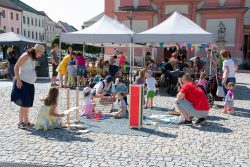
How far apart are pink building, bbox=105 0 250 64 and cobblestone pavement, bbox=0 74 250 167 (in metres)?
22.8

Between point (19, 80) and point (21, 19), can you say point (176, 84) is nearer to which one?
point (19, 80)

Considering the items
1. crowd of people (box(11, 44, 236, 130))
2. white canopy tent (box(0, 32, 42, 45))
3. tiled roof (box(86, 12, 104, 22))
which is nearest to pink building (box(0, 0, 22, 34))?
tiled roof (box(86, 12, 104, 22))

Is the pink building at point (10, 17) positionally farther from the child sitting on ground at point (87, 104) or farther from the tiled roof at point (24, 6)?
the child sitting on ground at point (87, 104)

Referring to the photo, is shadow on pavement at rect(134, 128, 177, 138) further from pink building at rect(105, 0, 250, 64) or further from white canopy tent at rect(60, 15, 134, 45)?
pink building at rect(105, 0, 250, 64)

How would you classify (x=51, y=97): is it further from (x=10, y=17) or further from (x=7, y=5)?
(x=10, y=17)

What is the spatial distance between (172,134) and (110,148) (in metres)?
1.53

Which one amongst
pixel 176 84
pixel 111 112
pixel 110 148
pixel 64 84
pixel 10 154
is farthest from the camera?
pixel 64 84

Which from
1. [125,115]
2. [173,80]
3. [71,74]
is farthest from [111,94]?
[71,74]

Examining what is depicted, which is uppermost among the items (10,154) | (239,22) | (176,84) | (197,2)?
(197,2)

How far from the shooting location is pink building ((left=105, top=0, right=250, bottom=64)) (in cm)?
2778

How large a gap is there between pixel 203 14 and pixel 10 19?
42.4m

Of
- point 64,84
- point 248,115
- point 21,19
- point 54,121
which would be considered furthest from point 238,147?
point 21,19

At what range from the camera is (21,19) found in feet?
210

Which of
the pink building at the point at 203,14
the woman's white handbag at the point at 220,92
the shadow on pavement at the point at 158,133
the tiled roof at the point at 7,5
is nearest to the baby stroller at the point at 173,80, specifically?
the woman's white handbag at the point at 220,92
